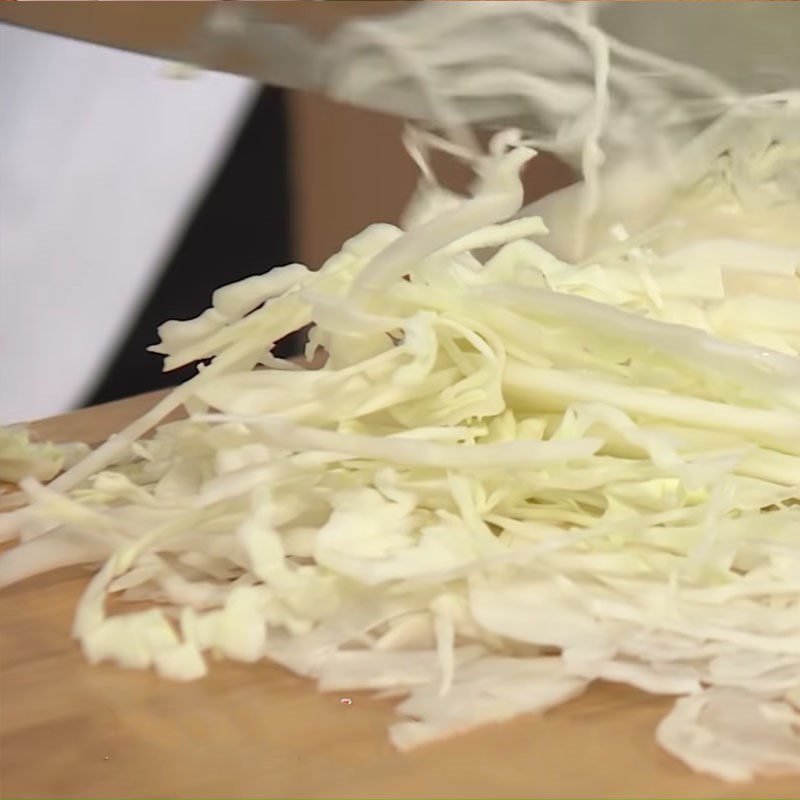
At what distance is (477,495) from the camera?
2.14 feet

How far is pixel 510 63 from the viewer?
911mm

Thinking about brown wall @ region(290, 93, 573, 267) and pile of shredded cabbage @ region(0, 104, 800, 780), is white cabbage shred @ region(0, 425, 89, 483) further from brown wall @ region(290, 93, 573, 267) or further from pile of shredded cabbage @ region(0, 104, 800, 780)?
brown wall @ region(290, 93, 573, 267)

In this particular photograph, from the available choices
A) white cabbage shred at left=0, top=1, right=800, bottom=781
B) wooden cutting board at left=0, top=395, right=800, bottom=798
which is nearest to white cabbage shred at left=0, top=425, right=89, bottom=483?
white cabbage shred at left=0, top=1, right=800, bottom=781

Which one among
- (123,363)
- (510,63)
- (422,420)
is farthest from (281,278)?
(123,363)

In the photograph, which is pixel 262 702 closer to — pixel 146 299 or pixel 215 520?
pixel 215 520

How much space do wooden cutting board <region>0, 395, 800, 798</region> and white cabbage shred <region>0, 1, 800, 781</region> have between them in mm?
11

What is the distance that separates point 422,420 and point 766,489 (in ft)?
0.62

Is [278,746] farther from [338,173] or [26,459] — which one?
[338,173]

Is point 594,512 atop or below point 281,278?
below

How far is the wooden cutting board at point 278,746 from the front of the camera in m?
0.49

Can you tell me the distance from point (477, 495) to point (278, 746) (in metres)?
0.19

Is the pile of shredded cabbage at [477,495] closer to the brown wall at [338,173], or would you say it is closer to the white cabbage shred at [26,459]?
the white cabbage shred at [26,459]

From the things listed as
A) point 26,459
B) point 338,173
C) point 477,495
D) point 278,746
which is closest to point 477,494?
point 477,495

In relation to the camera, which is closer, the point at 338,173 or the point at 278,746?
the point at 278,746
